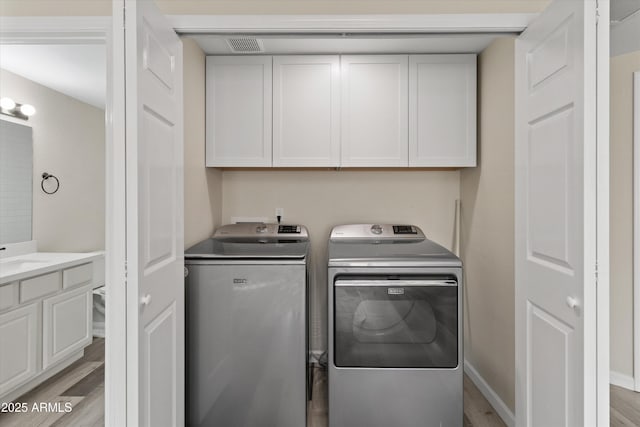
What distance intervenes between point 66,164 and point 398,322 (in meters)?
1.80

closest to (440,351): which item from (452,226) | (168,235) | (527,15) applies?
(452,226)

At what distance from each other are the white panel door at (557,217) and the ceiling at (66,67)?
1855 mm

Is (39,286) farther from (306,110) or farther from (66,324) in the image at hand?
(306,110)

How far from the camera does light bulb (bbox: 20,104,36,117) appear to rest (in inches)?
68.5

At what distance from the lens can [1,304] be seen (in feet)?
5.29

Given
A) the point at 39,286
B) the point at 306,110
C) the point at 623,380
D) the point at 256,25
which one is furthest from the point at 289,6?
the point at 623,380

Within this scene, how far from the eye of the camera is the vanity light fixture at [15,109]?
171 cm

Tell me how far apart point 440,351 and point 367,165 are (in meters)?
1.27

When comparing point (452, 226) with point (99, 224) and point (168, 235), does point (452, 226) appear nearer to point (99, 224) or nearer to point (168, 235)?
point (168, 235)

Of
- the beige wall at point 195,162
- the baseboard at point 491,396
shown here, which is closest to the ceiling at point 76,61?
the beige wall at point 195,162

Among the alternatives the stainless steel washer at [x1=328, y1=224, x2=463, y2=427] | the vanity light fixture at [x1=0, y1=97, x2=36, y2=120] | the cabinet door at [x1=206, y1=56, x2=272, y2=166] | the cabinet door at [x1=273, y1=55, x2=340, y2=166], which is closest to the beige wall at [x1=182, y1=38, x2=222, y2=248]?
the cabinet door at [x1=206, y1=56, x2=272, y2=166]

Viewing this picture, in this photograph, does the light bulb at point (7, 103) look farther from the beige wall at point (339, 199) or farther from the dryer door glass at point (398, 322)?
the dryer door glass at point (398, 322)

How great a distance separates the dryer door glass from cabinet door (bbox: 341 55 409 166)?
96cm

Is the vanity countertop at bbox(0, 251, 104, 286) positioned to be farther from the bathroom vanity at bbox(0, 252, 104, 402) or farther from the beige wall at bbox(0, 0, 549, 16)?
the beige wall at bbox(0, 0, 549, 16)
